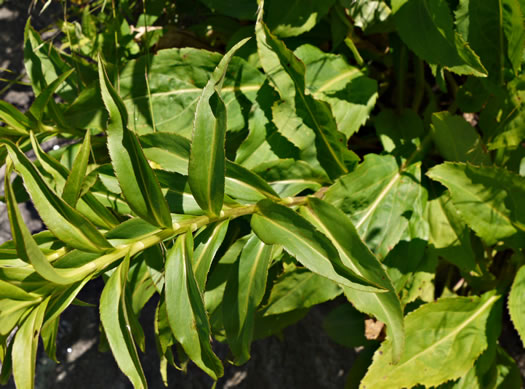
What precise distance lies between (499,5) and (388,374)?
0.98m

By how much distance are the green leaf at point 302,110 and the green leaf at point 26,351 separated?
0.74 metres

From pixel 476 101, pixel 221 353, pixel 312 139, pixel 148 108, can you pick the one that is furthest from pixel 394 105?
pixel 221 353

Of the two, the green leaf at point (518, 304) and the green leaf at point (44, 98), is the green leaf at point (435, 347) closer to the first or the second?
the green leaf at point (518, 304)

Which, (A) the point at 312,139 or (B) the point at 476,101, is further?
(B) the point at 476,101

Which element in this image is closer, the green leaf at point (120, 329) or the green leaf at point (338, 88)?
the green leaf at point (120, 329)

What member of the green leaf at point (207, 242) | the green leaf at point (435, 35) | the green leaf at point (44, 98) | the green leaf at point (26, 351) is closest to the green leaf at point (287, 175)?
the green leaf at point (207, 242)

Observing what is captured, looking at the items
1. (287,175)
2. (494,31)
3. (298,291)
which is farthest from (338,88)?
(298,291)

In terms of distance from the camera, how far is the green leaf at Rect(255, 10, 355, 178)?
3.98 feet

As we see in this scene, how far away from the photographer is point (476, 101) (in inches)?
57.2

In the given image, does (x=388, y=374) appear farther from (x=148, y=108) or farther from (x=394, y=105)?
(x=148, y=108)

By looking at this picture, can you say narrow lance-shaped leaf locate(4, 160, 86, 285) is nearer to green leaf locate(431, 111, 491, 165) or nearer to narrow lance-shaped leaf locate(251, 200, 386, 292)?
narrow lance-shaped leaf locate(251, 200, 386, 292)

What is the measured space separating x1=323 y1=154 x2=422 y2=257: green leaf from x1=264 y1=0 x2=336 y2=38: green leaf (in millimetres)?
392

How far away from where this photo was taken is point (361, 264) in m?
0.95

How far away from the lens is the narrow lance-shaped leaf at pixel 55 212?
2.59 feet
